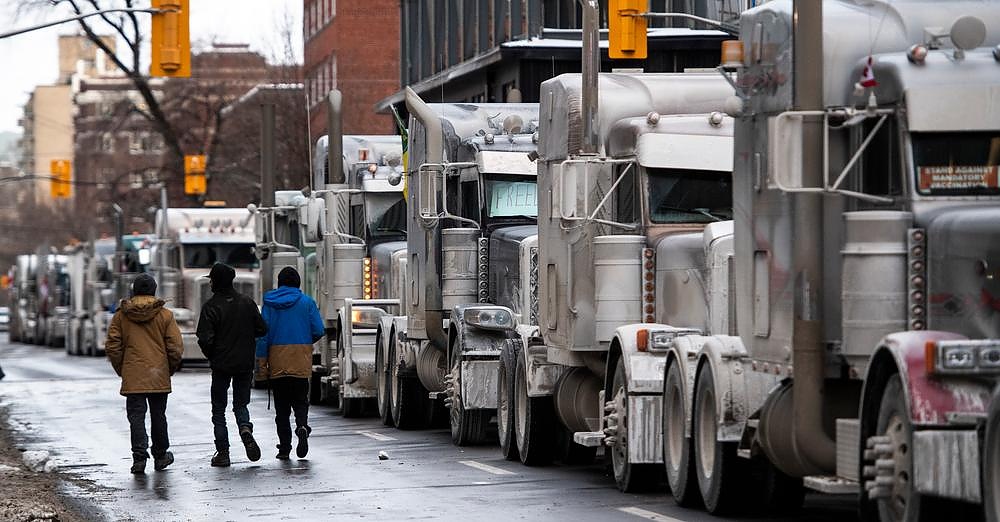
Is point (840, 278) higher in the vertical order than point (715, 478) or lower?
higher

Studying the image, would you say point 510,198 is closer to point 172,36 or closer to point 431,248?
point 431,248

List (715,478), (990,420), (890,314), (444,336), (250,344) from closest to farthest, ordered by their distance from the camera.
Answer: (990,420) < (890,314) < (715,478) < (250,344) < (444,336)

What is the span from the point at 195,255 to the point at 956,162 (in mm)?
35500

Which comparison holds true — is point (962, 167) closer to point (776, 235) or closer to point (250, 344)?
point (776, 235)

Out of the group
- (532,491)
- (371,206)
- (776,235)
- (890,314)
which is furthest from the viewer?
(371,206)

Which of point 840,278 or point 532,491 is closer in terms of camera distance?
point 840,278

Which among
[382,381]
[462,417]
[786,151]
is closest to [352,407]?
[382,381]

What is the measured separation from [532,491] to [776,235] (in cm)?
383

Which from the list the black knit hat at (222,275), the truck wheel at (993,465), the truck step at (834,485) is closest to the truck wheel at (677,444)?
the truck step at (834,485)

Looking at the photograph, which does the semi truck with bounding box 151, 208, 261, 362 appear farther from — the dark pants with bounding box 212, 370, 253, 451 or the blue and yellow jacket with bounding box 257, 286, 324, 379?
the dark pants with bounding box 212, 370, 253, 451

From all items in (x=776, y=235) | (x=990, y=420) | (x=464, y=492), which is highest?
(x=776, y=235)

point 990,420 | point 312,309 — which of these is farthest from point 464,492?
point 990,420

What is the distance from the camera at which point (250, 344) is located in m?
18.3

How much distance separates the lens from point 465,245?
846 inches
